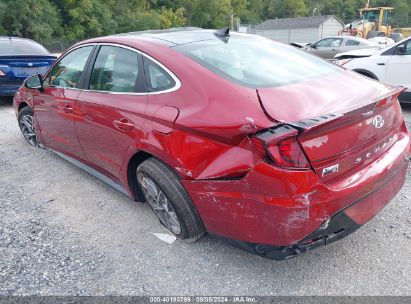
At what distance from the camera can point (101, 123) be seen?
3094 mm

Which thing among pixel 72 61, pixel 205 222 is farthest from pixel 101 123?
pixel 205 222

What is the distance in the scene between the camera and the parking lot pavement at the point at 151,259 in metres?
2.37

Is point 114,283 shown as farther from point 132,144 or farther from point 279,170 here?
point 279,170

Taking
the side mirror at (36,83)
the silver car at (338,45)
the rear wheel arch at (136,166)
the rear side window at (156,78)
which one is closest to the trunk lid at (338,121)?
the rear side window at (156,78)

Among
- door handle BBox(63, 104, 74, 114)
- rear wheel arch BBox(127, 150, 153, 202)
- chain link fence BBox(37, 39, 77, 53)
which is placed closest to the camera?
rear wheel arch BBox(127, 150, 153, 202)

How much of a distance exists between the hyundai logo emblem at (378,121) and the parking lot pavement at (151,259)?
933mm

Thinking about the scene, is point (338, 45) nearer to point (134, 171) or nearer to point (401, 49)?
point (401, 49)

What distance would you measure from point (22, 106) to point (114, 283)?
137 inches

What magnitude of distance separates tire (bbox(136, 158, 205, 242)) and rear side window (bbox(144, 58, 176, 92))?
1.77 feet

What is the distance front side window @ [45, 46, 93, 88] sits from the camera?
3524 millimetres

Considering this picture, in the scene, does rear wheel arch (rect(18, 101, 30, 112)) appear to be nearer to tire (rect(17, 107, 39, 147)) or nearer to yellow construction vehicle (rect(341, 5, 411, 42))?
tire (rect(17, 107, 39, 147))

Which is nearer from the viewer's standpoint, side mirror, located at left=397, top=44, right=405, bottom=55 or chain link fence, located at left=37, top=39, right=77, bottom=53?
side mirror, located at left=397, top=44, right=405, bottom=55

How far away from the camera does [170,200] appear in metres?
2.57

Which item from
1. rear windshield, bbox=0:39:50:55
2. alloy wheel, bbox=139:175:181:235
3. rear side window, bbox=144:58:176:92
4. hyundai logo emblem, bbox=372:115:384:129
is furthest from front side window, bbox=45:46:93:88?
rear windshield, bbox=0:39:50:55
